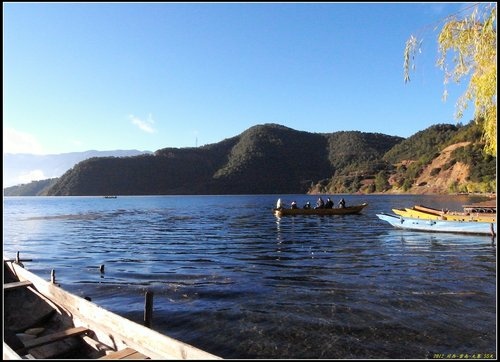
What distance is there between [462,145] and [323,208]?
139777mm

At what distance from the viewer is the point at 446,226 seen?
33.2 metres

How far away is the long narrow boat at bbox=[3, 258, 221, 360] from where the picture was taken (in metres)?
7.50

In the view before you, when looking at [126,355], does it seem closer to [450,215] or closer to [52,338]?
[52,338]

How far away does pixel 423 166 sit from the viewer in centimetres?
18525

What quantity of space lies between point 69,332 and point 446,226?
106 ft

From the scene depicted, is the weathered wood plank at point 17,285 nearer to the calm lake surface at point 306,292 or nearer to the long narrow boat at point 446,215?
the calm lake surface at point 306,292

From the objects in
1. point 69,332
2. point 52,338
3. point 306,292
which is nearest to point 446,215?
point 306,292

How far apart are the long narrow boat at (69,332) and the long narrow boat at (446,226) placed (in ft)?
103

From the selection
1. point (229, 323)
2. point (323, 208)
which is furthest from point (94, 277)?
point (323, 208)

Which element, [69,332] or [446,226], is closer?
[69,332]

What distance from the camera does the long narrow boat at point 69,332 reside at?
7500 millimetres

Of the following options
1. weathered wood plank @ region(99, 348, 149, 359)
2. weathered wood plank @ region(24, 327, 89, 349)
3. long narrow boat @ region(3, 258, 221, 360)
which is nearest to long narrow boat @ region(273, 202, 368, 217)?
long narrow boat @ region(3, 258, 221, 360)

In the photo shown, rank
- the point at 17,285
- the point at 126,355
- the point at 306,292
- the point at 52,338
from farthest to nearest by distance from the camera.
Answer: the point at 306,292 < the point at 17,285 < the point at 52,338 < the point at 126,355

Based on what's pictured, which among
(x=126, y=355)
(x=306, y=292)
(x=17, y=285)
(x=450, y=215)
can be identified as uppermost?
(x=450, y=215)
